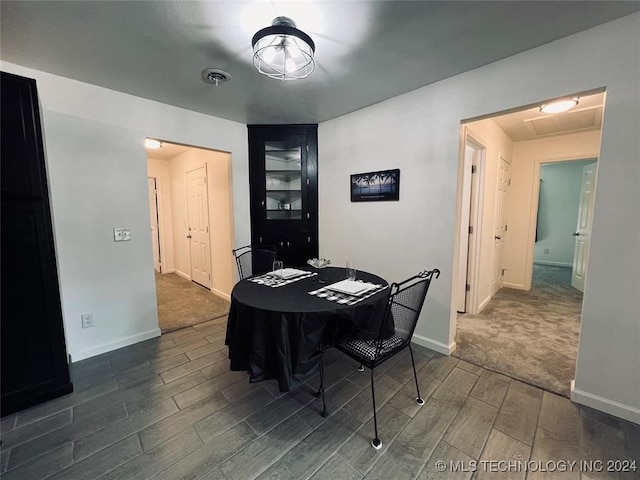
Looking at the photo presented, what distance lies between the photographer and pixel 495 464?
1.34 m

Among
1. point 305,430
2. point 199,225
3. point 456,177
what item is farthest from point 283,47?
point 199,225

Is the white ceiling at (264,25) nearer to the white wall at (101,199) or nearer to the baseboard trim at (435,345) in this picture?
the white wall at (101,199)

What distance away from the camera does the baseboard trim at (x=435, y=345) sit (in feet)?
7.73

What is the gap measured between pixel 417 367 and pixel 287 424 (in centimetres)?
116

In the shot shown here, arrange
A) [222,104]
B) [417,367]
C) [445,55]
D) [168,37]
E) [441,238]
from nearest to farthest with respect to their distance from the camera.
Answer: [168,37] < [445,55] < [417,367] < [441,238] < [222,104]

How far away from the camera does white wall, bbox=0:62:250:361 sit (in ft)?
6.95

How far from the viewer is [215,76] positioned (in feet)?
6.79

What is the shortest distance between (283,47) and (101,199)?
6.78ft

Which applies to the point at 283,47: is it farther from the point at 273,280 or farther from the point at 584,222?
the point at 584,222

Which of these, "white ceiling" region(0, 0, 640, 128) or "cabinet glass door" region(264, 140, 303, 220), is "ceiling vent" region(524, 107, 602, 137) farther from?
"cabinet glass door" region(264, 140, 303, 220)

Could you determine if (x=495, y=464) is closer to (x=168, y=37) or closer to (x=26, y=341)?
(x=26, y=341)

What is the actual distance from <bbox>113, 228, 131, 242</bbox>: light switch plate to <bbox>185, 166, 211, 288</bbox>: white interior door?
1.67 metres

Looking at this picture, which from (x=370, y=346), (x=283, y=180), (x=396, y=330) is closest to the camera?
(x=370, y=346)

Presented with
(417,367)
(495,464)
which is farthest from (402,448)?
(417,367)
